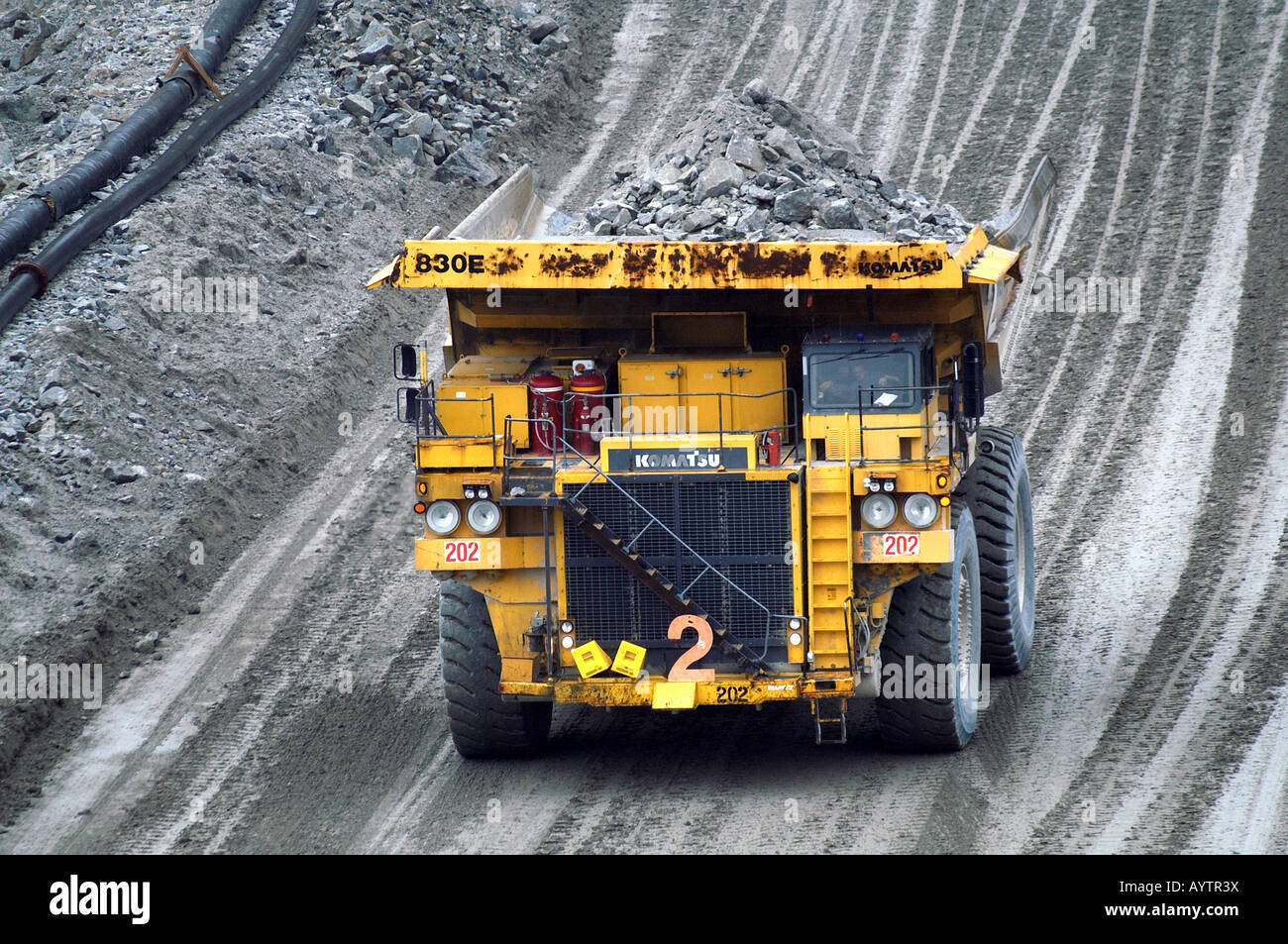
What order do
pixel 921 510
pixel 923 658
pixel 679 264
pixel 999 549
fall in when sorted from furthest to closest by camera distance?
pixel 999 549 < pixel 923 658 < pixel 679 264 < pixel 921 510

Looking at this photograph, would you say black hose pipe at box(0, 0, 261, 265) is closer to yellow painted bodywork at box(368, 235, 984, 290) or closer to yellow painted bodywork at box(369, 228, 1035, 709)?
yellow painted bodywork at box(369, 228, 1035, 709)

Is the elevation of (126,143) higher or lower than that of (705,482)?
higher

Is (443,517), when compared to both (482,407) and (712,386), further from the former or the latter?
(712,386)

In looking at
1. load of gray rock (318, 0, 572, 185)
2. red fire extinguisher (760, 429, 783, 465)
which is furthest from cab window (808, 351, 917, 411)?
load of gray rock (318, 0, 572, 185)

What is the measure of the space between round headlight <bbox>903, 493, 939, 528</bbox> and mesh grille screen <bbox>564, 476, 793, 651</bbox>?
0.71 metres

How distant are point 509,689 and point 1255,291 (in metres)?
12.1

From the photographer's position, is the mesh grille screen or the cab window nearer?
the mesh grille screen

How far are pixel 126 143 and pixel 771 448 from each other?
1204 cm

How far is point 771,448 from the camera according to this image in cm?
1037

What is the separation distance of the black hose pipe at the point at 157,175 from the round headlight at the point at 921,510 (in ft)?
33.0

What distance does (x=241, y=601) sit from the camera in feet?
47.0

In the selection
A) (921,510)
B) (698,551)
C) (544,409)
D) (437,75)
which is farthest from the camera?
(437,75)

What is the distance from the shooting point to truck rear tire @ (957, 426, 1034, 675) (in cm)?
1226

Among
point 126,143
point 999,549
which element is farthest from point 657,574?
point 126,143
